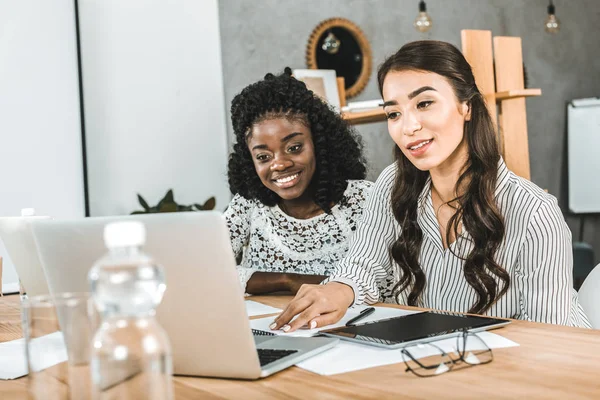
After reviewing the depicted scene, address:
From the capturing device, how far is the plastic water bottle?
1.65ft

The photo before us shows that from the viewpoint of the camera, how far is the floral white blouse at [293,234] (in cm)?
219

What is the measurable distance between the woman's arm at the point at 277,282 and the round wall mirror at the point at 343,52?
2.93 m

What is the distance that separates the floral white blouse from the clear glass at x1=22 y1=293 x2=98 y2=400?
1.43 metres

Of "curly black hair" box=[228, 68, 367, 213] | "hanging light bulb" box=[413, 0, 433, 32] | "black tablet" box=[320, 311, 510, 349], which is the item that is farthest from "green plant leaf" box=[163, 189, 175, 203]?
"black tablet" box=[320, 311, 510, 349]

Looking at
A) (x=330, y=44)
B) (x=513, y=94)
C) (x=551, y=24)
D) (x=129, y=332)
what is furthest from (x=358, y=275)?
(x=551, y=24)

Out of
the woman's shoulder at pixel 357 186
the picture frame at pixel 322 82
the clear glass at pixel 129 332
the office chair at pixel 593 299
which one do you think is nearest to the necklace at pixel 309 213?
the woman's shoulder at pixel 357 186

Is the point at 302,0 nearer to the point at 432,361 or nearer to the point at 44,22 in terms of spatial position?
the point at 44,22

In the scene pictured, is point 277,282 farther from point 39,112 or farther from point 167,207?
point 39,112

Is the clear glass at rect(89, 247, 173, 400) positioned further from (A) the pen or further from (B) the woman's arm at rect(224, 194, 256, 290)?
(B) the woman's arm at rect(224, 194, 256, 290)

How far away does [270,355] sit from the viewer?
1031mm

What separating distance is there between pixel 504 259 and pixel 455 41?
4.12 m

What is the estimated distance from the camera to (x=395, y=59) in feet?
5.58

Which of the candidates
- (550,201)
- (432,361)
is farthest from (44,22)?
(432,361)

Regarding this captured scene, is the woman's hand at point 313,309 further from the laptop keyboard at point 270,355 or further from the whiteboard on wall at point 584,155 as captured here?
the whiteboard on wall at point 584,155
